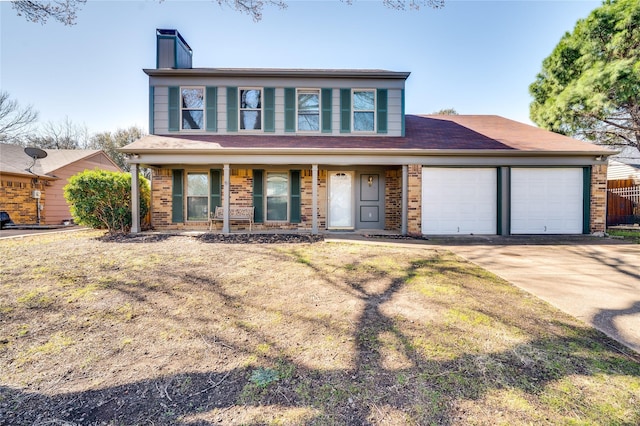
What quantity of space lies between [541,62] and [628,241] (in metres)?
10.5

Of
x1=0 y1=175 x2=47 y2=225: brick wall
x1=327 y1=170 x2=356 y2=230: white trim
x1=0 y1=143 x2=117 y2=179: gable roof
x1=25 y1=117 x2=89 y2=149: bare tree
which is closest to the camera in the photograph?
x1=327 y1=170 x2=356 y2=230: white trim

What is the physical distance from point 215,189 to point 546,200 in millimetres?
11031

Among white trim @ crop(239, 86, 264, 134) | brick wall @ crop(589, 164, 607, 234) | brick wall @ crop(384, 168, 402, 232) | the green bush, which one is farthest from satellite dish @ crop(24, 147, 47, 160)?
brick wall @ crop(589, 164, 607, 234)

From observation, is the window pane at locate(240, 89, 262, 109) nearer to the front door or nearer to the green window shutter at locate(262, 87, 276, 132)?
the green window shutter at locate(262, 87, 276, 132)

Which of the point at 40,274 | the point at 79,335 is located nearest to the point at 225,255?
the point at 40,274

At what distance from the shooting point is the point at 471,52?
1291 cm

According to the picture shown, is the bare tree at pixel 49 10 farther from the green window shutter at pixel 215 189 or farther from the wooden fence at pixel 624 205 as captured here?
the wooden fence at pixel 624 205

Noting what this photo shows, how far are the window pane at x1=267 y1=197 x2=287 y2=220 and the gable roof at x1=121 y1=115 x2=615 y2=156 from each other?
202 cm

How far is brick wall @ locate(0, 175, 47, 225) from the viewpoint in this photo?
13.0 m

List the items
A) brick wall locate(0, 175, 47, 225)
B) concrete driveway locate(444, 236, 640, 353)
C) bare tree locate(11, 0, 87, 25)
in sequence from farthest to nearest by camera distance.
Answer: brick wall locate(0, 175, 47, 225) < bare tree locate(11, 0, 87, 25) < concrete driveway locate(444, 236, 640, 353)

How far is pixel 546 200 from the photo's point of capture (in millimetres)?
9344

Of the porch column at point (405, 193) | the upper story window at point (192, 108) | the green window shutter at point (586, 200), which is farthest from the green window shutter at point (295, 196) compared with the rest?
the green window shutter at point (586, 200)

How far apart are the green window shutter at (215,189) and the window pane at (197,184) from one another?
0.24 metres

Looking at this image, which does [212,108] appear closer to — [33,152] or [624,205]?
[33,152]
